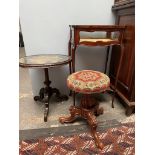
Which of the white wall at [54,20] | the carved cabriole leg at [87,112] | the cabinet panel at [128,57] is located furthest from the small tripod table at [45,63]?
the cabinet panel at [128,57]

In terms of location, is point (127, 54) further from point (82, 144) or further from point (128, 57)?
point (82, 144)

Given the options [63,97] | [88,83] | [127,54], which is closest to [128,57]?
[127,54]

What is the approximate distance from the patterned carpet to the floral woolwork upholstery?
425 millimetres

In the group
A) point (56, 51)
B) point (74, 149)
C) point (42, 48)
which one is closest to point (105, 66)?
point (56, 51)

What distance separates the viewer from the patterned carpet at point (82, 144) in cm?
149

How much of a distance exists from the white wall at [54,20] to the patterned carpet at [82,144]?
89 centimetres

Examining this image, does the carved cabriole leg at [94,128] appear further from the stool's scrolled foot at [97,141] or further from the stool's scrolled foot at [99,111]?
the stool's scrolled foot at [99,111]

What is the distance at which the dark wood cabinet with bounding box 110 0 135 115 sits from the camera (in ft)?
5.96

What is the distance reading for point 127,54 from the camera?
1951 mm

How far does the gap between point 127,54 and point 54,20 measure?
34.7 inches

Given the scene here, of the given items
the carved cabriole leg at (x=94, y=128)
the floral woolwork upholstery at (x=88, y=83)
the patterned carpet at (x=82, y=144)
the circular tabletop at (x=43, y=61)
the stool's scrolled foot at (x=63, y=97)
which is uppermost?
the circular tabletop at (x=43, y=61)

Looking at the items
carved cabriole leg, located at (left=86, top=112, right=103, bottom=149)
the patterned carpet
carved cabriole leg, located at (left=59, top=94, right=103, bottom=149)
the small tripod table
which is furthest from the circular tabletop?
the patterned carpet
